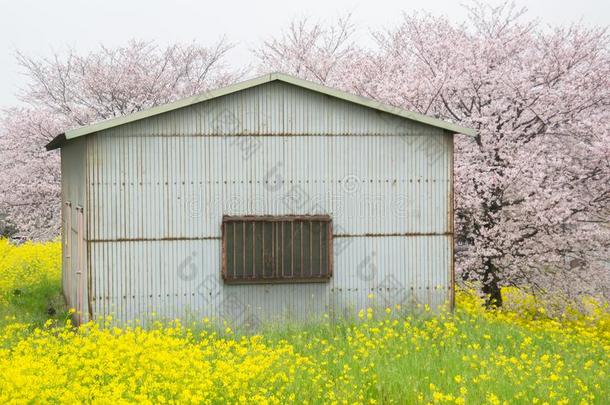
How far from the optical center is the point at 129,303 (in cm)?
1345

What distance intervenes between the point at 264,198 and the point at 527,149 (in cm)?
726

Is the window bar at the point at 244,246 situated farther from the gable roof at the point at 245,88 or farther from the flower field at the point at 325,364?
the gable roof at the point at 245,88

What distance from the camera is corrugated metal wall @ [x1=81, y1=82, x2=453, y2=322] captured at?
13.5 m

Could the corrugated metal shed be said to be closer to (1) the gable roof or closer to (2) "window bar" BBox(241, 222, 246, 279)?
(1) the gable roof

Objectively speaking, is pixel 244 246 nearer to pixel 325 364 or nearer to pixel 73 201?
pixel 325 364

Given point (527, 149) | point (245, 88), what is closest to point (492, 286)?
point (527, 149)

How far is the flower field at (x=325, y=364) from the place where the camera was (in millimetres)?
9320

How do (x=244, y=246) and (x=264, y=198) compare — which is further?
(x=264, y=198)

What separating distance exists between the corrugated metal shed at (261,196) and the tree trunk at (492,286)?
3.99 metres

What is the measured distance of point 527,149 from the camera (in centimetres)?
1791

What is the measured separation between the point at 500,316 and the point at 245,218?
5844mm

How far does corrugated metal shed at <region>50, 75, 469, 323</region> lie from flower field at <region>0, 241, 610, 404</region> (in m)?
0.53

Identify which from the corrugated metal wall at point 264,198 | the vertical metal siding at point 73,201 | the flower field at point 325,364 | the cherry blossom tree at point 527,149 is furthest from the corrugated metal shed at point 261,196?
the cherry blossom tree at point 527,149

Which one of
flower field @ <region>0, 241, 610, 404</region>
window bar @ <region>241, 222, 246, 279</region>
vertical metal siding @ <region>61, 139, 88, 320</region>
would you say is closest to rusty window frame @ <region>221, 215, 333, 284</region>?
window bar @ <region>241, 222, 246, 279</region>
